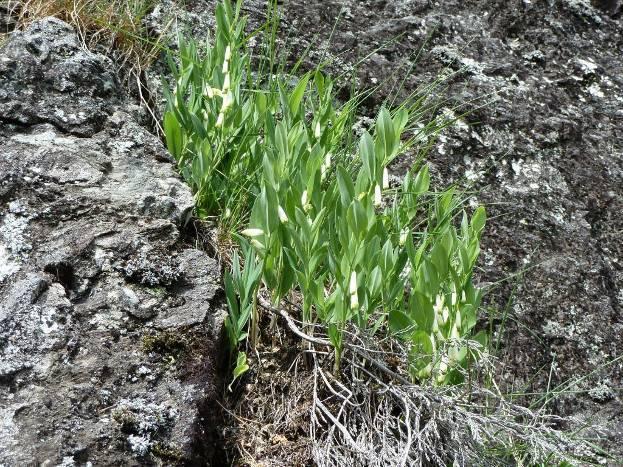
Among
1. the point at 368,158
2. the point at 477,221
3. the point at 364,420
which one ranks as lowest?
the point at 364,420

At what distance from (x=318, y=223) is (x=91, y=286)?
1.96 feet

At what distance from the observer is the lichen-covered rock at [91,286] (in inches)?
69.4

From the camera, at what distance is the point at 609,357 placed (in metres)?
2.51

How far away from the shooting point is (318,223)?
2.06 m

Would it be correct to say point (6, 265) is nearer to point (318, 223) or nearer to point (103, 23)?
point (318, 223)

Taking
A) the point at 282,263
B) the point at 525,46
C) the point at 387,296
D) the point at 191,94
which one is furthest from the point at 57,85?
the point at 525,46

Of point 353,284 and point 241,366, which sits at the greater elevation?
point 353,284

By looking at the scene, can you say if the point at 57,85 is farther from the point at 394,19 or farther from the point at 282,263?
the point at 394,19

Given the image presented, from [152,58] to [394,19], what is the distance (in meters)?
0.99

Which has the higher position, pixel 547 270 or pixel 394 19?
pixel 394 19

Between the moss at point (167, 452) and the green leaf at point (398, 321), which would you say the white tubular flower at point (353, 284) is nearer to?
the green leaf at point (398, 321)

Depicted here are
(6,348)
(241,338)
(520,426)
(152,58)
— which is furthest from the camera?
(152,58)

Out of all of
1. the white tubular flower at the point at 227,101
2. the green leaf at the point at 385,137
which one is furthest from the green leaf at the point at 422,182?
the white tubular flower at the point at 227,101

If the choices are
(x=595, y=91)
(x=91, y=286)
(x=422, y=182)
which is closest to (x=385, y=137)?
(x=422, y=182)
